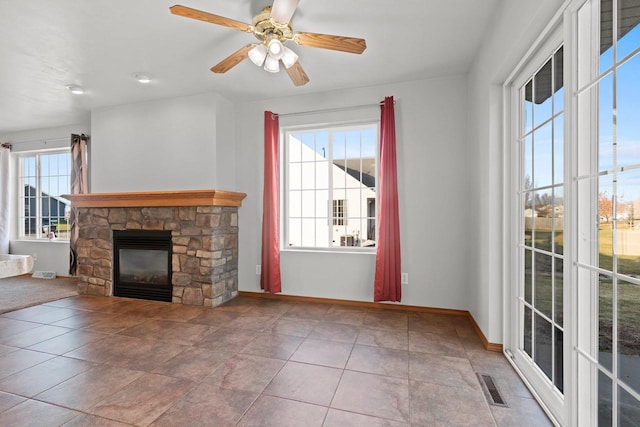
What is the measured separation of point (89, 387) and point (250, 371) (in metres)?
0.99

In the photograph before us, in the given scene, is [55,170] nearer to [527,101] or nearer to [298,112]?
[298,112]

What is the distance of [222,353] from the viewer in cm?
238

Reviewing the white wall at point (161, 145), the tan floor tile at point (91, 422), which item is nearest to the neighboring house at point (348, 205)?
the white wall at point (161, 145)

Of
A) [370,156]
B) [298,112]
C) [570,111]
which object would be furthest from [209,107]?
[570,111]

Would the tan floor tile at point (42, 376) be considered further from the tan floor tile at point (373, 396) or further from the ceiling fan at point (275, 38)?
the ceiling fan at point (275, 38)

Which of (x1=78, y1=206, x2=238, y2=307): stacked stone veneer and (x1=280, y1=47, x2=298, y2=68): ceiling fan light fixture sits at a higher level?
(x1=280, y1=47, x2=298, y2=68): ceiling fan light fixture

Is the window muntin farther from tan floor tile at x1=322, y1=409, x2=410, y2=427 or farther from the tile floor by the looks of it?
tan floor tile at x1=322, y1=409, x2=410, y2=427

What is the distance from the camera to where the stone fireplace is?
3.57 m

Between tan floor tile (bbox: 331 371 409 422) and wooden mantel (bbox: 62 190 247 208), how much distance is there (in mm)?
2419

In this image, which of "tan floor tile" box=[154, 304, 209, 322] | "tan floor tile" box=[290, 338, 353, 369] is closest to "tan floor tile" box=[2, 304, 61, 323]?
"tan floor tile" box=[154, 304, 209, 322]

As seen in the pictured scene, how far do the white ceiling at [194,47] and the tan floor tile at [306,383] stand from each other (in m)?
2.58

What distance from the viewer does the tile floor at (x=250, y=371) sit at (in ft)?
5.41

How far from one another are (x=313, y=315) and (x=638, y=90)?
9.68ft

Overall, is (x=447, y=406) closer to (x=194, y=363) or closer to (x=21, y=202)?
(x=194, y=363)
